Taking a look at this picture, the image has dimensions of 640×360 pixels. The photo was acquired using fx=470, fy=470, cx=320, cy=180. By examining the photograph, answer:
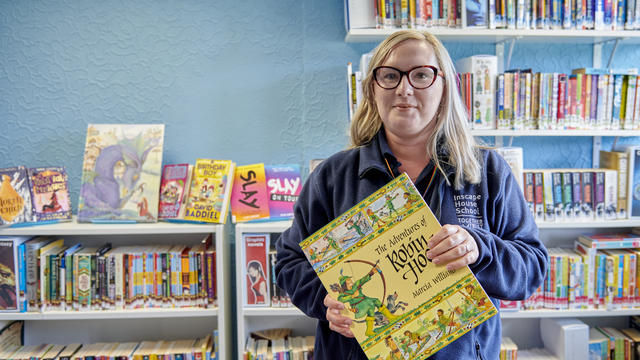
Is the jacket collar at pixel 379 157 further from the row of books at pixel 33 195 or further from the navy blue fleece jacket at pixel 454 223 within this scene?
the row of books at pixel 33 195

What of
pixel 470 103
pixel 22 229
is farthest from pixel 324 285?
pixel 22 229

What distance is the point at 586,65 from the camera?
2320 millimetres

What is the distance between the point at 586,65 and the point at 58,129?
2.62m

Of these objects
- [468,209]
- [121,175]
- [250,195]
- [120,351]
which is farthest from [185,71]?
[468,209]

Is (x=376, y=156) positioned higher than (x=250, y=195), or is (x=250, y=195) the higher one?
(x=376, y=156)

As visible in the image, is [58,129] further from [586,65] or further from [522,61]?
[586,65]

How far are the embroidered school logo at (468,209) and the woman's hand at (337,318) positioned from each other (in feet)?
1.16

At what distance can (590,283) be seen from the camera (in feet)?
7.03

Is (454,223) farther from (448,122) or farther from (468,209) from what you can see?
(448,122)

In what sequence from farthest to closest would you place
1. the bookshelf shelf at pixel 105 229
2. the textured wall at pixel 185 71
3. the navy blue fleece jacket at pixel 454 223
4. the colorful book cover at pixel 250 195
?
the textured wall at pixel 185 71 < the colorful book cover at pixel 250 195 < the bookshelf shelf at pixel 105 229 < the navy blue fleece jacket at pixel 454 223

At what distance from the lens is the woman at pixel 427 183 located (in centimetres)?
110

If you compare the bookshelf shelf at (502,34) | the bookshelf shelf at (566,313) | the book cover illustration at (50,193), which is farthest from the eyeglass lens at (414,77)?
the book cover illustration at (50,193)

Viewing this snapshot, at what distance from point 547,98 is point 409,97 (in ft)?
4.19

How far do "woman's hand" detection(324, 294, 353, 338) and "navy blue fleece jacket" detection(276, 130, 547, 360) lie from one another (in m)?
0.07
